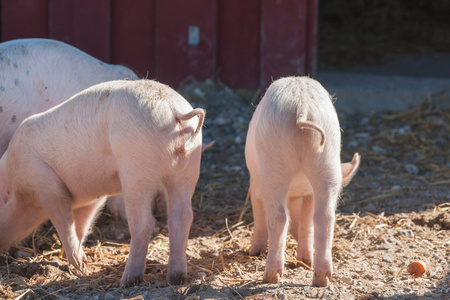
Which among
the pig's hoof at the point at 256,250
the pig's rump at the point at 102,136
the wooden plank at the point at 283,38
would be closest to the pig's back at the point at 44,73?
the pig's rump at the point at 102,136

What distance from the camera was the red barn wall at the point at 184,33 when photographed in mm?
6598

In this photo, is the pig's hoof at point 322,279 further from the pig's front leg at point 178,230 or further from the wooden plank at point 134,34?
the wooden plank at point 134,34

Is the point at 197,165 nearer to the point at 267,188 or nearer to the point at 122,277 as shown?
the point at 267,188

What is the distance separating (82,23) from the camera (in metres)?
6.64

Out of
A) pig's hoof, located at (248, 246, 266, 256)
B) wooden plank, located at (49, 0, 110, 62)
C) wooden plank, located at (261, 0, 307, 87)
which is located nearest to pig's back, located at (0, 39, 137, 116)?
pig's hoof, located at (248, 246, 266, 256)

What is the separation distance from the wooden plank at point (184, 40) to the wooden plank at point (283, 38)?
0.51m

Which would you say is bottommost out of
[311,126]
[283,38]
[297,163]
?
[297,163]

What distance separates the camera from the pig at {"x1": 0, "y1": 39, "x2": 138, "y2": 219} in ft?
14.1

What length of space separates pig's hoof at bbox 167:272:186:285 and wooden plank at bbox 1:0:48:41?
4.09 metres

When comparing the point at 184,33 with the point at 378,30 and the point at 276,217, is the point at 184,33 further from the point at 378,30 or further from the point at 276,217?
the point at 378,30

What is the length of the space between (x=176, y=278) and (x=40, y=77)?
6.04 feet

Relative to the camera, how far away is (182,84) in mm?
6773

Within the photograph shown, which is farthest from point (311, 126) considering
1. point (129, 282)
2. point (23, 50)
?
point (23, 50)

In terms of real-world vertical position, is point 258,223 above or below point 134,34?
below
